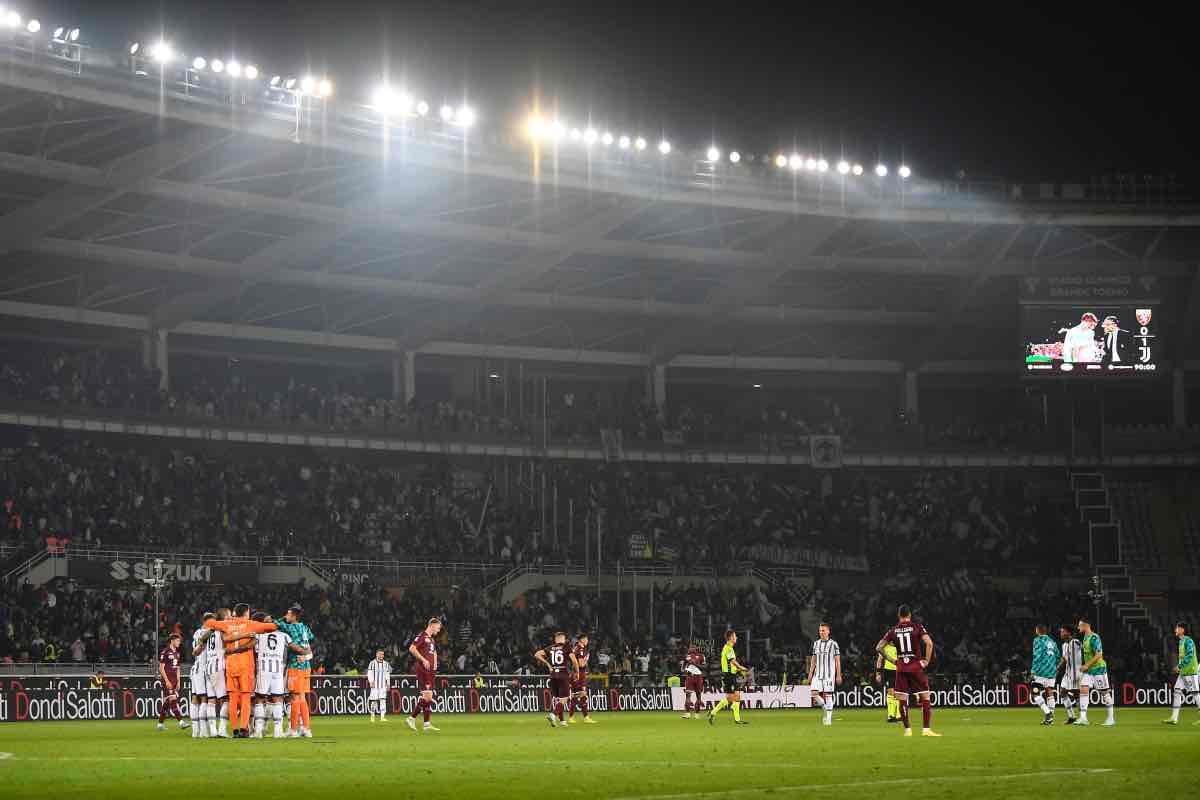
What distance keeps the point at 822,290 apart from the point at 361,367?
19333 mm

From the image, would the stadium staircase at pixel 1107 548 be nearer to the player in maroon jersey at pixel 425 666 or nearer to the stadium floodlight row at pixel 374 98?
the stadium floodlight row at pixel 374 98

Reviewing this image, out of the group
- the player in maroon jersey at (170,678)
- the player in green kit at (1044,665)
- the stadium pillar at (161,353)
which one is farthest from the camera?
the stadium pillar at (161,353)

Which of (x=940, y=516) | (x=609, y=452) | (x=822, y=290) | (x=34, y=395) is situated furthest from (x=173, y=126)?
(x=940, y=516)

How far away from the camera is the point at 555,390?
241 feet

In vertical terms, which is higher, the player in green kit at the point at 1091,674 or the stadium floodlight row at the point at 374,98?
the stadium floodlight row at the point at 374,98

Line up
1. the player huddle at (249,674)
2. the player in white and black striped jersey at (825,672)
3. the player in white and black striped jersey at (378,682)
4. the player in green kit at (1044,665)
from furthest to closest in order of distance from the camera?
1. the player in white and black striped jersey at (378,682)
2. the player in green kit at (1044,665)
3. the player in white and black striped jersey at (825,672)
4. the player huddle at (249,674)

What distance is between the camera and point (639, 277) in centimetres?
6519

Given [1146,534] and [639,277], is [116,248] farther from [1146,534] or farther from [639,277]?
[1146,534]

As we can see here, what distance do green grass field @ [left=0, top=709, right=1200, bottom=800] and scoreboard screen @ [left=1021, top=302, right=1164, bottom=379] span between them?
3159 centimetres

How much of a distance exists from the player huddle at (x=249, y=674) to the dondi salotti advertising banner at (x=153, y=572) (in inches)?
862

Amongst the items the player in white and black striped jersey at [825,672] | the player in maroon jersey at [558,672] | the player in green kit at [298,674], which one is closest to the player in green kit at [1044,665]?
the player in white and black striped jersey at [825,672]

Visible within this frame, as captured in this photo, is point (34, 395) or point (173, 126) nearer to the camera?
point (173, 126)

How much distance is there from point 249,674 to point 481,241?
33818mm

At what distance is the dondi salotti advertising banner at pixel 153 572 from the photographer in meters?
50.1
